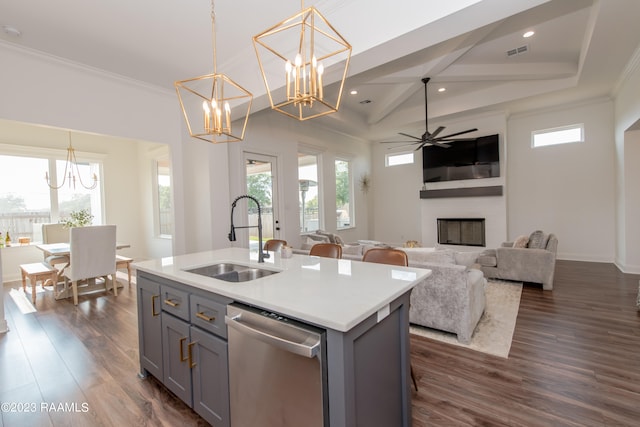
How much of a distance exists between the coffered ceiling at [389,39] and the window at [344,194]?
2.38 m

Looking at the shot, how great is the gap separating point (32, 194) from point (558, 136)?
10.8 m

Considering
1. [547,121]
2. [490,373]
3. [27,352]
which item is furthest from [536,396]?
[547,121]

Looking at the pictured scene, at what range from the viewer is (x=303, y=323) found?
1219mm

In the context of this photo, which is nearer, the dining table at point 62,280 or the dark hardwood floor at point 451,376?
the dark hardwood floor at point 451,376

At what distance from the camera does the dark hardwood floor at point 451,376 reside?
181cm

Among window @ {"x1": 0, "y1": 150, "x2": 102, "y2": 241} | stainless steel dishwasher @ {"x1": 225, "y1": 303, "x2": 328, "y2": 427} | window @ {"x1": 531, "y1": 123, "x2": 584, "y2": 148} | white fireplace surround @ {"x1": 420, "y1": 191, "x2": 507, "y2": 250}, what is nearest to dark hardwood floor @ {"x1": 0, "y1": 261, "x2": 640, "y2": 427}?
stainless steel dishwasher @ {"x1": 225, "y1": 303, "x2": 328, "y2": 427}

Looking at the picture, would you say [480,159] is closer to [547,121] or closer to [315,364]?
[547,121]

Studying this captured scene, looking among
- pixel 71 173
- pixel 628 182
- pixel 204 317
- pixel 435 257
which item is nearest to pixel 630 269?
pixel 628 182

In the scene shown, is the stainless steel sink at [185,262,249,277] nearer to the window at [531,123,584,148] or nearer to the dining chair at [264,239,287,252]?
the dining chair at [264,239,287,252]

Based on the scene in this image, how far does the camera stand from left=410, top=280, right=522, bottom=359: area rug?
8.50ft

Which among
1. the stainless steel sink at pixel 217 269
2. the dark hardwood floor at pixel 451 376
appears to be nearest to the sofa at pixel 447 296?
the dark hardwood floor at pixel 451 376

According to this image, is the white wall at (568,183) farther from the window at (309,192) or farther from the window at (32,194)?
the window at (32,194)

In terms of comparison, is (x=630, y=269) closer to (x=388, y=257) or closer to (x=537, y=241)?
(x=537, y=241)

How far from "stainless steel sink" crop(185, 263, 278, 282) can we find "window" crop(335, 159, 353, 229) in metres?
5.27
